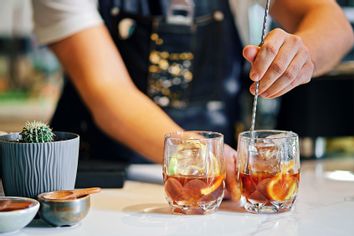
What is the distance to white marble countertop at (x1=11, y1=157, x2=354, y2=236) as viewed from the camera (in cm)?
114

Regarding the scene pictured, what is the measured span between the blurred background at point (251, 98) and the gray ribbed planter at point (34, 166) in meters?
1.09

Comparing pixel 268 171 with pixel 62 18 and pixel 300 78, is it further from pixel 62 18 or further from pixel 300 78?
pixel 62 18

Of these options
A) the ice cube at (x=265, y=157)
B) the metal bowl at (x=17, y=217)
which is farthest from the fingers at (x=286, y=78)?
the metal bowl at (x=17, y=217)

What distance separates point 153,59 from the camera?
200 cm

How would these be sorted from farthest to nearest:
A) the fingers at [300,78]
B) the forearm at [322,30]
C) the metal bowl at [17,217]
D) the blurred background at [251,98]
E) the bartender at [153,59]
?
1. the blurred background at [251,98]
2. the bartender at [153,59]
3. the forearm at [322,30]
4. the fingers at [300,78]
5. the metal bowl at [17,217]

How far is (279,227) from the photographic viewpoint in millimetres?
1166

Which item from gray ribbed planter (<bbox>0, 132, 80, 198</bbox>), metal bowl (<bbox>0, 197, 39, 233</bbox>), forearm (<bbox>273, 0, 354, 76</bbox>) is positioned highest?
forearm (<bbox>273, 0, 354, 76</bbox>)

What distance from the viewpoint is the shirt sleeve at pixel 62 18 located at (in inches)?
68.9

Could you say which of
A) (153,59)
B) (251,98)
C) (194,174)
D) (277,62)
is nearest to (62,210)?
(194,174)

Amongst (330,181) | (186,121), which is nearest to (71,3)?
(186,121)

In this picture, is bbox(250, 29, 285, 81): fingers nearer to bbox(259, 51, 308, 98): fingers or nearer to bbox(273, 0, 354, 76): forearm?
bbox(259, 51, 308, 98): fingers

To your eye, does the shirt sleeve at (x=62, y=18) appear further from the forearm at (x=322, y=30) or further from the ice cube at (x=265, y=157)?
the ice cube at (x=265, y=157)

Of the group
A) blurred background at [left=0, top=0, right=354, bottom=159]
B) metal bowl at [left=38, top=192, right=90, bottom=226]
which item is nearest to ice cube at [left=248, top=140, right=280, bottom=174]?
metal bowl at [left=38, top=192, right=90, bottom=226]

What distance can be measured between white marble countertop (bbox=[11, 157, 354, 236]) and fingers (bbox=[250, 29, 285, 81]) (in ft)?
0.86
